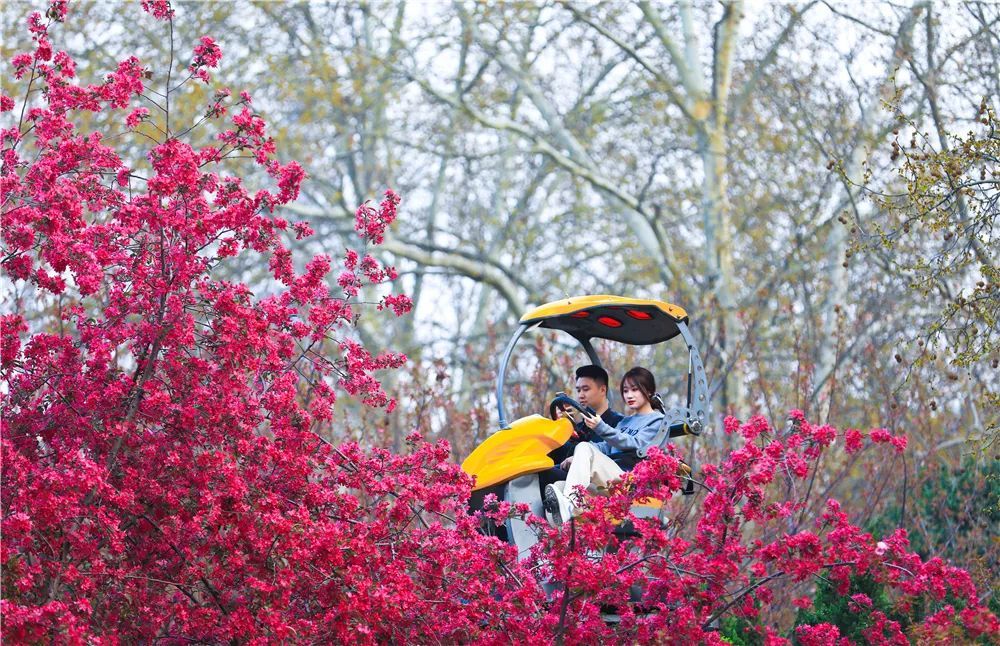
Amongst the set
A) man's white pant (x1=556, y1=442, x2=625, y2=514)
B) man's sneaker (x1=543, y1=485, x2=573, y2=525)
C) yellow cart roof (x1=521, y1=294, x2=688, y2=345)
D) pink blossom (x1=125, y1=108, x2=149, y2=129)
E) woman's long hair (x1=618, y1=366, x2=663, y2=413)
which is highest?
pink blossom (x1=125, y1=108, x2=149, y2=129)

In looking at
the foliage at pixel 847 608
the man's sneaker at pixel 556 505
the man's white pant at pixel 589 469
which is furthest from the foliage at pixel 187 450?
the foliage at pixel 847 608

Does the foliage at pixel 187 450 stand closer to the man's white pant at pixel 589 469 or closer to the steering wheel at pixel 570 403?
the man's white pant at pixel 589 469

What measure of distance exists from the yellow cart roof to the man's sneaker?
1144 millimetres

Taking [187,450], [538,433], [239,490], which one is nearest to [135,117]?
[187,450]

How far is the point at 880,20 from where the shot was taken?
15.0m

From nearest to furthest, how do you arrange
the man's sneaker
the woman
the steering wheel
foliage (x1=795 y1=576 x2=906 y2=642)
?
1. the man's sneaker
2. the woman
3. the steering wheel
4. foliage (x1=795 y1=576 x2=906 y2=642)

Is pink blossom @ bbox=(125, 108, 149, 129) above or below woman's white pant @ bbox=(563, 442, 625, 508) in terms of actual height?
above

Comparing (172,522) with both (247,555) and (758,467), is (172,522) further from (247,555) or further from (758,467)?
(758,467)

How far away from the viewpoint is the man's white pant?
7.34 m

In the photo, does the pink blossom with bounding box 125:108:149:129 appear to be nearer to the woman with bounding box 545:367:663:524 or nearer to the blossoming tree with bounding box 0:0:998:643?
the blossoming tree with bounding box 0:0:998:643

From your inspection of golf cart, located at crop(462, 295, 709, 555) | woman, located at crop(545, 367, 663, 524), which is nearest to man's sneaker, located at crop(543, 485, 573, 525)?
woman, located at crop(545, 367, 663, 524)

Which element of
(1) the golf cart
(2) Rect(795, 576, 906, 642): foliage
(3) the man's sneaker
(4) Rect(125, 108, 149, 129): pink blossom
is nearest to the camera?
(4) Rect(125, 108, 149, 129): pink blossom

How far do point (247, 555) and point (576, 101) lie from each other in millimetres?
14908

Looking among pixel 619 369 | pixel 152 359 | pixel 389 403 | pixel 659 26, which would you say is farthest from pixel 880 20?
pixel 152 359
